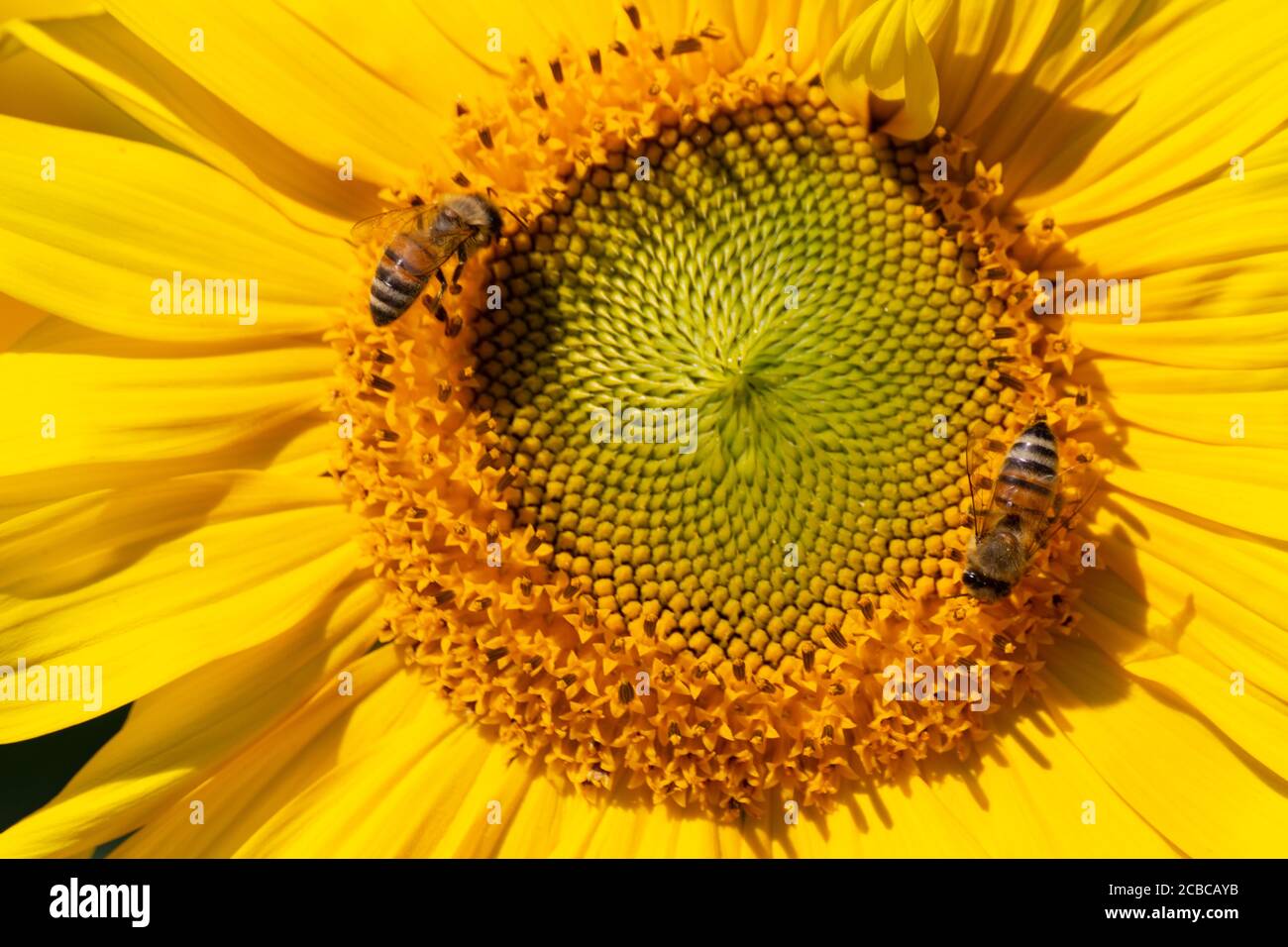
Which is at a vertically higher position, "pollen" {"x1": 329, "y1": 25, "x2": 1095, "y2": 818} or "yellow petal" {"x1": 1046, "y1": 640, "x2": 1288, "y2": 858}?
"pollen" {"x1": 329, "y1": 25, "x2": 1095, "y2": 818}

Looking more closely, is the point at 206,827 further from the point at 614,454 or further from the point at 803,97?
the point at 803,97

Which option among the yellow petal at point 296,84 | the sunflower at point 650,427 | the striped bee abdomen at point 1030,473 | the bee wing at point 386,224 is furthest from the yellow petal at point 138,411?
the striped bee abdomen at point 1030,473

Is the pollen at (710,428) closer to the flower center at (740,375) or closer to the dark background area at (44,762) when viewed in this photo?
the flower center at (740,375)

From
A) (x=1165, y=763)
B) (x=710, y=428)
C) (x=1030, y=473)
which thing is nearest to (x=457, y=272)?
(x=710, y=428)

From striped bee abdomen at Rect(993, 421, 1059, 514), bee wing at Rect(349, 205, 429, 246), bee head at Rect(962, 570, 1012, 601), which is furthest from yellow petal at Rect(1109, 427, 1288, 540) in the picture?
bee wing at Rect(349, 205, 429, 246)

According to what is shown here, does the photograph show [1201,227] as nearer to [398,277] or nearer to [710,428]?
[710,428]

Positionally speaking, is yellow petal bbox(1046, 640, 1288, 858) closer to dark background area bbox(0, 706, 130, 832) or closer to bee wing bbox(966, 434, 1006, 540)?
bee wing bbox(966, 434, 1006, 540)

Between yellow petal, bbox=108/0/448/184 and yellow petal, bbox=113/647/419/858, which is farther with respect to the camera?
yellow petal, bbox=113/647/419/858
